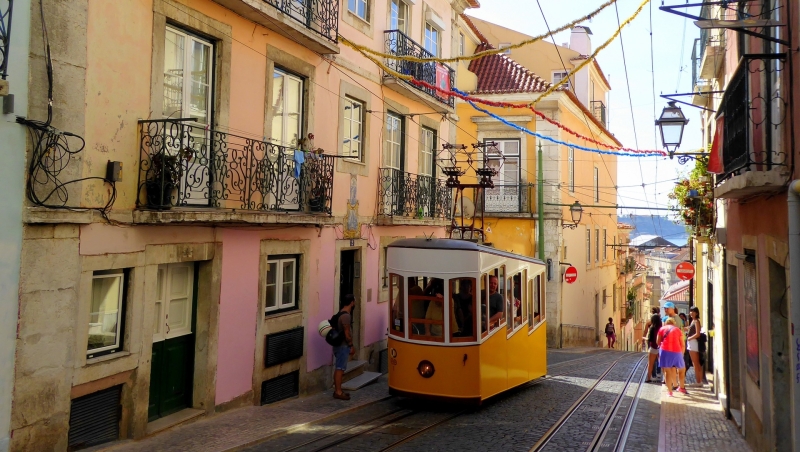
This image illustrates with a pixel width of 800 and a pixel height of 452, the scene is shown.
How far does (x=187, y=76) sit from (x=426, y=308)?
453cm

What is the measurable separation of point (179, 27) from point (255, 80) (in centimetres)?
159

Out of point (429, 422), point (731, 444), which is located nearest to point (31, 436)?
point (429, 422)

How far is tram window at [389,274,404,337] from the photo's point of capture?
32.2ft

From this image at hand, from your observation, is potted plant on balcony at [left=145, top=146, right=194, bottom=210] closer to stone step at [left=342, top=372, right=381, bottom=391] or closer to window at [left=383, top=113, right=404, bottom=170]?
stone step at [left=342, top=372, right=381, bottom=391]

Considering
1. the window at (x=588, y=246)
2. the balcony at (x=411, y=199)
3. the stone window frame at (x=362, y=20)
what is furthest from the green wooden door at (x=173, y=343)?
the window at (x=588, y=246)

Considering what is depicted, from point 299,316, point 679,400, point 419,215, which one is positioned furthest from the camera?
point 419,215

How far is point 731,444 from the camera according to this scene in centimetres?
859

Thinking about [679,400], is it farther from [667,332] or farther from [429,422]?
[429,422]

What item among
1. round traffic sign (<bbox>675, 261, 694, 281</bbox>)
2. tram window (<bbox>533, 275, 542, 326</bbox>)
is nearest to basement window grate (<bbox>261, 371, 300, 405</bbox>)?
tram window (<bbox>533, 275, 542, 326</bbox>)

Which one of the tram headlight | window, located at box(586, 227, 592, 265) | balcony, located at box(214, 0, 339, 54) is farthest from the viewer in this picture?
window, located at box(586, 227, 592, 265)

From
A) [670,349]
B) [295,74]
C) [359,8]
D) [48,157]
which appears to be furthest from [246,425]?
[359,8]

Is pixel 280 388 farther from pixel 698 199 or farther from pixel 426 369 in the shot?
pixel 698 199

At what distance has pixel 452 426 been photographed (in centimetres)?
895

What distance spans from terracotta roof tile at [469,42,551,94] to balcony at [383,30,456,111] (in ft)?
19.5
